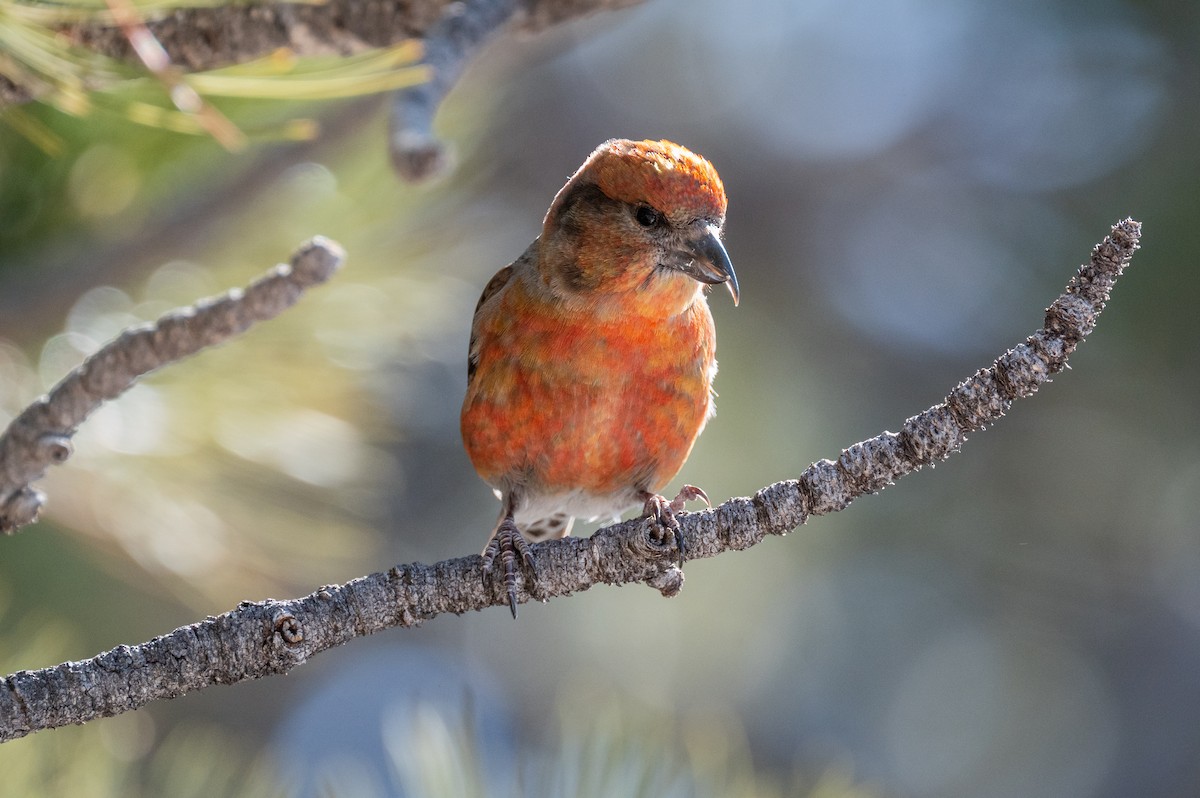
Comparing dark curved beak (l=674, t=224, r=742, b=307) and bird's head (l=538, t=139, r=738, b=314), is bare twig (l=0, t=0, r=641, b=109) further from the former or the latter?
dark curved beak (l=674, t=224, r=742, b=307)

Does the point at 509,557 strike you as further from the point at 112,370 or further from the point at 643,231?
the point at 643,231

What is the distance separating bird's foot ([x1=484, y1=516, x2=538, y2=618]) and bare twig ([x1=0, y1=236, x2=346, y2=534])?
49 centimetres

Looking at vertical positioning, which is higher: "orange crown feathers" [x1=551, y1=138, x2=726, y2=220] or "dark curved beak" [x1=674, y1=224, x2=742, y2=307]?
"orange crown feathers" [x1=551, y1=138, x2=726, y2=220]

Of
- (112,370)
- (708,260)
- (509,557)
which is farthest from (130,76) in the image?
(708,260)

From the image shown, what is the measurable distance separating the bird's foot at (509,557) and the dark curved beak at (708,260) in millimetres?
605

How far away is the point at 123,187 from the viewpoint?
2574mm

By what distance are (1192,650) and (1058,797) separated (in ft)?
3.61

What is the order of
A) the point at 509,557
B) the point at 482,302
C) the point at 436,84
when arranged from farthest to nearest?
1. the point at 482,302
2. the point at 436,84
3. the point at 509,557

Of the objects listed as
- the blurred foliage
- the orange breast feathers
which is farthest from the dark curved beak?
Answer: the blurred foliage

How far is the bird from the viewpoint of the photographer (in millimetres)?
2496

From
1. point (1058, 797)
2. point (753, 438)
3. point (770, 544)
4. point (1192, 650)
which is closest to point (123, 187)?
point (753, 438)

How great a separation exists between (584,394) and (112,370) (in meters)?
1.00

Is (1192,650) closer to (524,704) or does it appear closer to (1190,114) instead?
(1190,114)

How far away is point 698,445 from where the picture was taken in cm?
574
